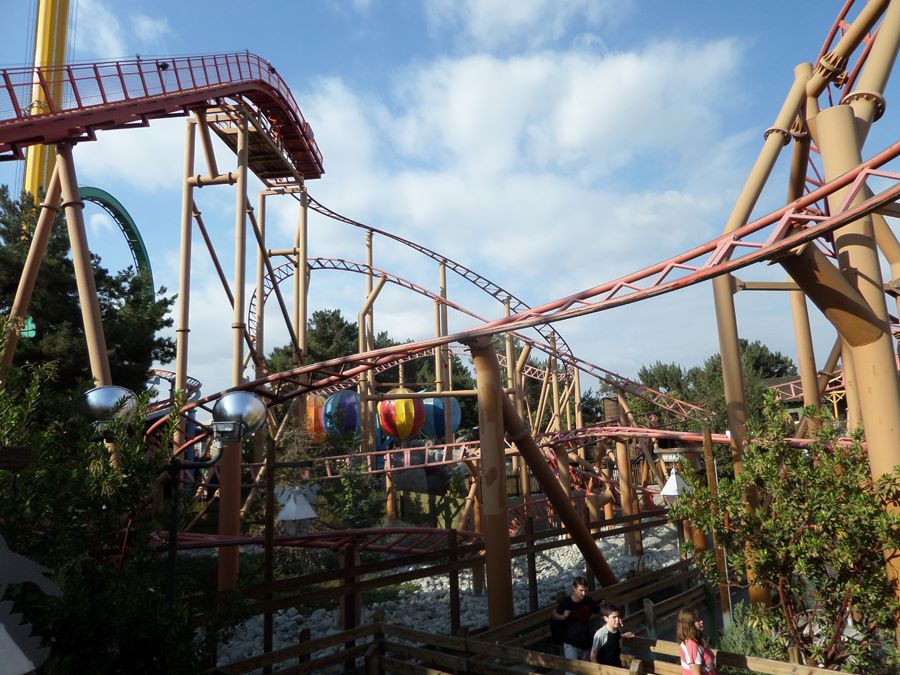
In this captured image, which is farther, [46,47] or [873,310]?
[46,47]

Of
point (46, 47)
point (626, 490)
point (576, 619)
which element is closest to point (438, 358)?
point (626, 490)

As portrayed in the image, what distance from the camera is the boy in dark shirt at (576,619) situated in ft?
19.0

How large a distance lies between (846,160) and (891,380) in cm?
196

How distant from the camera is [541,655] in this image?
16.0 feet

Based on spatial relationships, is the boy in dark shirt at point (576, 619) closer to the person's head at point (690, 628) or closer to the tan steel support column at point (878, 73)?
the person's head at point (690, 628)

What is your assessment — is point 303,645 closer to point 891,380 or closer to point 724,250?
point 724,250

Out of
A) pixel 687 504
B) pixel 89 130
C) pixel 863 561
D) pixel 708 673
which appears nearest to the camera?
pixel 708 673

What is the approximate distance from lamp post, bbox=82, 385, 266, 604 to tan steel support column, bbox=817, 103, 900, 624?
4.70 m

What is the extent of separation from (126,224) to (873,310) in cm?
2240

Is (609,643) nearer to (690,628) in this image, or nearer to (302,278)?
(690,628)

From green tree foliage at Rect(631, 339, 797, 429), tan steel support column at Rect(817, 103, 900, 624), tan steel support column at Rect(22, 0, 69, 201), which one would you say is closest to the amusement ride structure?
tan steel support column at Rect(817, 103, 900, 624)

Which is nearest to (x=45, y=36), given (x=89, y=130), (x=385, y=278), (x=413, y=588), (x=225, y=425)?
(x=385, y=278)

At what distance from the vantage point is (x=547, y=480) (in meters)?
7.88

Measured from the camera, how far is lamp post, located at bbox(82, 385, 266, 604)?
4293 millimetres
